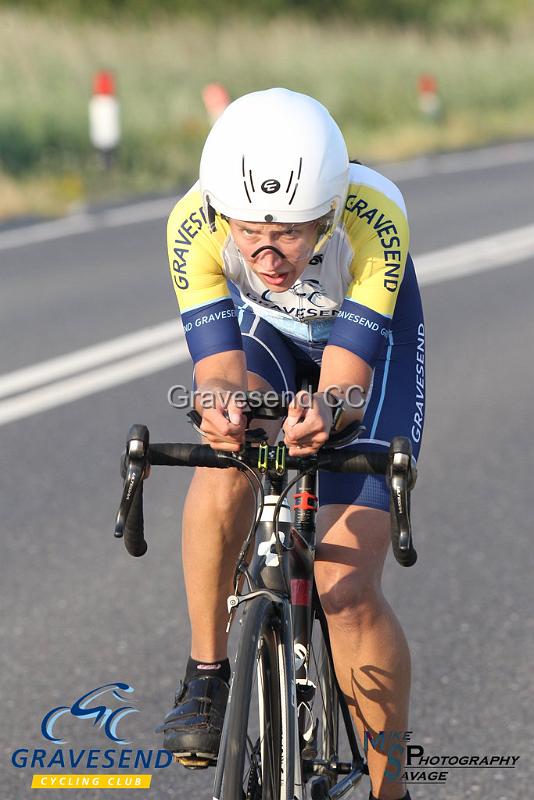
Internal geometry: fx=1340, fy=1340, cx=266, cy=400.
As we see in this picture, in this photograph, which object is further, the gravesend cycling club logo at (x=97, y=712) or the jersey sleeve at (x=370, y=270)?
the gravesend cycling club logo at (x=97, y=712)

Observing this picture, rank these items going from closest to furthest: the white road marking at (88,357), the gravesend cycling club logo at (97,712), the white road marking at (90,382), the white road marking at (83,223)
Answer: the gravesend cycling club logo at (97,712) < the white road marking at (90,382) < the white road marking at (88,357) < the white road marking at (83,223)

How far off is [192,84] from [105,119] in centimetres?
878

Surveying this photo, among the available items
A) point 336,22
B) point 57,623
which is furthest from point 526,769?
point 336,22

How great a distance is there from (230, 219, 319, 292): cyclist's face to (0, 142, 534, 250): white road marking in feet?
30.8

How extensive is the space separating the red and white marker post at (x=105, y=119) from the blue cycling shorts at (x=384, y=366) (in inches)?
502

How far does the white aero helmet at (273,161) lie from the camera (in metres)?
2.89

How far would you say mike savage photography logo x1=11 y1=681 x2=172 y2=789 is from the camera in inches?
152

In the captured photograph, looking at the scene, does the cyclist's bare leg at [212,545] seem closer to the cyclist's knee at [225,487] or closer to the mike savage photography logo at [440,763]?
the cyclist's knee at [225,487]

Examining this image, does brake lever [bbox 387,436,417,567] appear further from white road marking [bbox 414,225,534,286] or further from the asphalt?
white road marking [bbox 414,225,534,286]

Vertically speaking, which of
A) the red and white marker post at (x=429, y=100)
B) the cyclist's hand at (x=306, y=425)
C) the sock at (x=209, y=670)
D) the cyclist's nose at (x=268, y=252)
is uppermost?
the red and white marker post at (x=429, y=100)

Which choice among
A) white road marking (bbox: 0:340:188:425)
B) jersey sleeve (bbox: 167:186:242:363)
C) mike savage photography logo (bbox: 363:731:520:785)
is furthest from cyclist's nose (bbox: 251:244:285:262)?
white road marking (bbox: 0:340:188:425)

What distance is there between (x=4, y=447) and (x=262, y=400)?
4.08 m

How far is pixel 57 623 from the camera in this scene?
4.89 metres

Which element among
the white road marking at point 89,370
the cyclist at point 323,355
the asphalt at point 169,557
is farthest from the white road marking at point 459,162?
the cyclist at point 323,355
